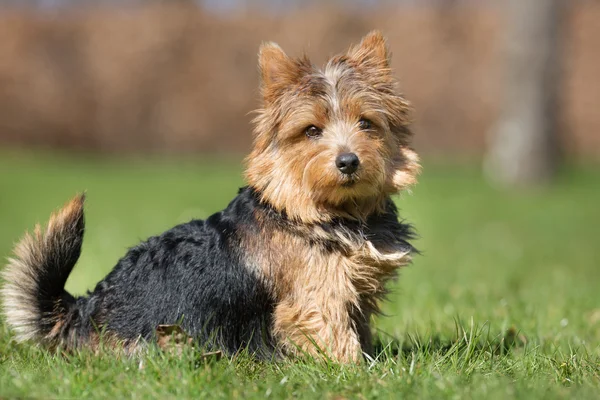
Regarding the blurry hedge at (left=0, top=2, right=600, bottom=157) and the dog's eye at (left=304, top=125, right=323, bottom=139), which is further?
the blurry hedge at (left=0, top=2, right=600, bottom=157)

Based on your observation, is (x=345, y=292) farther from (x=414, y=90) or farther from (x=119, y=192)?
(x=414, y=90)

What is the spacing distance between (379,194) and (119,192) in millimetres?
13114

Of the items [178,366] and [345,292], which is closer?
[178,366]

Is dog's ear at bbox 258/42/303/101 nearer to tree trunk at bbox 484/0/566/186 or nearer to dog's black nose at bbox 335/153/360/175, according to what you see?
dog's black nose at bbox 335/153/360/175

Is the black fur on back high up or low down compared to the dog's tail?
down

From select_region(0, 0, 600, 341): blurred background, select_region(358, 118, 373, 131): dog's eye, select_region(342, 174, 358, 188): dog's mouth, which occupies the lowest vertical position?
select_region(342, 174, 358, 188): dog's mouth

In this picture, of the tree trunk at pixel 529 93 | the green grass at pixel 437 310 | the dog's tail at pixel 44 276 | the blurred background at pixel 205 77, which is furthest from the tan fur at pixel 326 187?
the blurred background at pixel 205 77

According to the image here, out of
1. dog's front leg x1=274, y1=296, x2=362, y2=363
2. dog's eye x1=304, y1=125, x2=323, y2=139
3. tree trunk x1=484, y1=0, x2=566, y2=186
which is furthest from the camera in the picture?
tree trunk x1=484, y1=0, x2=566, y2=186

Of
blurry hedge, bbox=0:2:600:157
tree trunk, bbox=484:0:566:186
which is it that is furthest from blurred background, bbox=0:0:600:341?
tree trunk, bbox=484:0:566:186

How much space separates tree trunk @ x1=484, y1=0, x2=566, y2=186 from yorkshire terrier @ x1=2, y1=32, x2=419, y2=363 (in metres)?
12.3

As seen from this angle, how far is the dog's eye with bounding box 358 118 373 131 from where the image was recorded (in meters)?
4.11

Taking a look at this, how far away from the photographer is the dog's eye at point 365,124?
4113 millimetres

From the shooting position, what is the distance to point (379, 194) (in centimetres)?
412

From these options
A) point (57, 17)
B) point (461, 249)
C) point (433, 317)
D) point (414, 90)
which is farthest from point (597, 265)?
point (57, 17)
